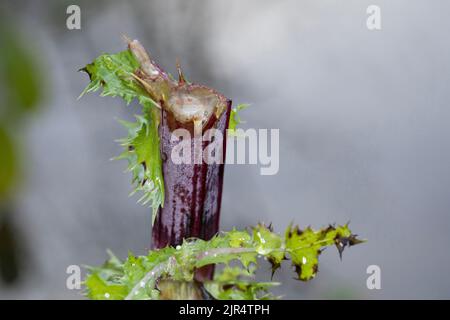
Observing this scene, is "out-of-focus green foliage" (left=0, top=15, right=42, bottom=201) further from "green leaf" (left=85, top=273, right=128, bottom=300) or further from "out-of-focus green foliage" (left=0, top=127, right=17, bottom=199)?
"green leaf" (left=85, top=273, right=128, bottom=300)

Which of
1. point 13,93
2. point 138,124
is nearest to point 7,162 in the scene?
point 13,93

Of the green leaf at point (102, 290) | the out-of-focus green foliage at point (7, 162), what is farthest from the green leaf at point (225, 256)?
the out-of-focus green foliage at point (7, 162)

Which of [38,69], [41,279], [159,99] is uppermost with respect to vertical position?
[38,69]

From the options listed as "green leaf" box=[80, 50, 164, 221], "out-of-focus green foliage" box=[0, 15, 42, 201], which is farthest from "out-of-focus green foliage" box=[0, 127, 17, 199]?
"green leaf" box=[80, 50, 164, 221]

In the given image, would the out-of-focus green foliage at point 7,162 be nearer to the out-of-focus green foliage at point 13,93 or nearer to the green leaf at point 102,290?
the out-of-focus green foliage at point 13,93

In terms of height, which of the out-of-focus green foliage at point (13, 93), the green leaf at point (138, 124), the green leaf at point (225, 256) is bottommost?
the green leaf at point (225, 256)

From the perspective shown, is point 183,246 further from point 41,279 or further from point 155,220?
point 41,279

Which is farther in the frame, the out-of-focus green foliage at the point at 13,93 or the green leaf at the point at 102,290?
the out-of-focus green foliage at the point at 13,93

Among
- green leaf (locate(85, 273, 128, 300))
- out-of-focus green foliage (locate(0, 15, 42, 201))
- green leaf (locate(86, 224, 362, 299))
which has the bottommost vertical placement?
green leaf (locate(85, 273, 128, 300))
